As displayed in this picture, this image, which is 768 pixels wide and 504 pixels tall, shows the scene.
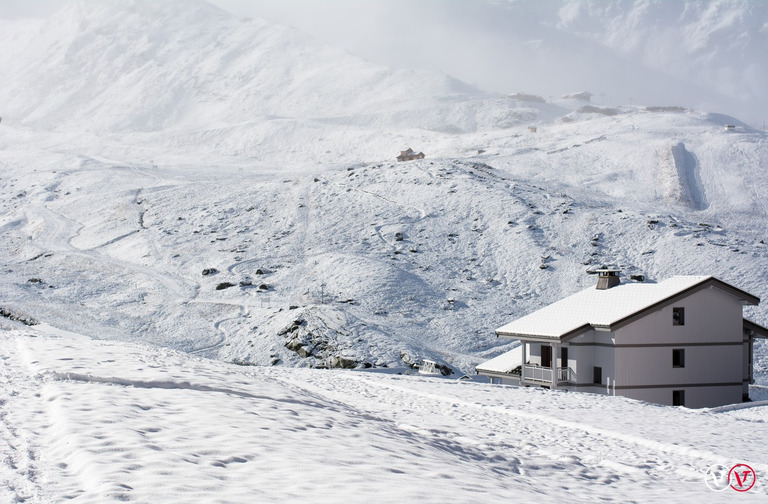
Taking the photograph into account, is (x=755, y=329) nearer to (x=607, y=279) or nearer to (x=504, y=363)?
(x=607, y=279)

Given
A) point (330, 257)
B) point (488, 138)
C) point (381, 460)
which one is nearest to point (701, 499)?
point (381, 460)

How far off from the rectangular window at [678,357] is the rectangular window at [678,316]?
1329 millimetres

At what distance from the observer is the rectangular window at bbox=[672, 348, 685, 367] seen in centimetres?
3738

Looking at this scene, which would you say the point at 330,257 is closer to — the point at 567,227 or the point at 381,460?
the point at 567,227

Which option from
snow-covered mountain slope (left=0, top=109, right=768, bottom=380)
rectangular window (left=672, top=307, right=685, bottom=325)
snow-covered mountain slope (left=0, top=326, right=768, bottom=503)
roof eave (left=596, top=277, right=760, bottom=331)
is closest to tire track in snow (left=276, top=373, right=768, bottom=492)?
snow-covered mountain slope (left=0, top=326, right=768, bottom=503)

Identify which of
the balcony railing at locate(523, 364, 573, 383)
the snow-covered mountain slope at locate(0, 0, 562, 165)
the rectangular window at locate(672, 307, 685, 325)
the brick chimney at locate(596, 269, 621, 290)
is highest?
the snow-covered mountain slope at locate(0, 0, 562, 165)

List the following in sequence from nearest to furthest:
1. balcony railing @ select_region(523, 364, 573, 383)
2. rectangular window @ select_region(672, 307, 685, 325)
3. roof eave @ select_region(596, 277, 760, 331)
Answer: roof eave @ select_region(596, 277, 760, 331), balcony railing @ select_region(523, 364, 573, 383), rectangular window @ select_region(672, 307, 685, 325)

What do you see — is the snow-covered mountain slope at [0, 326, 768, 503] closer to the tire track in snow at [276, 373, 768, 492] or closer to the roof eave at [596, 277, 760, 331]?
the tire track in snow at [276, 373, 768, 492]

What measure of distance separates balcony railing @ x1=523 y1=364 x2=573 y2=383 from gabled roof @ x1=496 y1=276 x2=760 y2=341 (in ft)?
5.07

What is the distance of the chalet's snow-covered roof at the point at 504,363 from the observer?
131ft

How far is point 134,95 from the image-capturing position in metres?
185

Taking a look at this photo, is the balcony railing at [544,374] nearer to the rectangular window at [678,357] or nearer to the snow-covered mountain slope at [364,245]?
the rectangular window at [678,357]

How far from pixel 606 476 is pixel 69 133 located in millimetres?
156677

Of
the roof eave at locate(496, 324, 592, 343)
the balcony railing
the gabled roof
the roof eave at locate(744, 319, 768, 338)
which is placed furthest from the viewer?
the roof eave at locate(744, 319, 768, 338)
